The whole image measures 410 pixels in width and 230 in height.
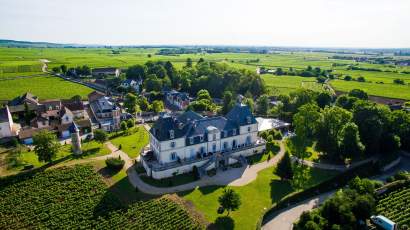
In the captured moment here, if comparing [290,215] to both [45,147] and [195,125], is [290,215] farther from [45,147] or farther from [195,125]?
[45,147]

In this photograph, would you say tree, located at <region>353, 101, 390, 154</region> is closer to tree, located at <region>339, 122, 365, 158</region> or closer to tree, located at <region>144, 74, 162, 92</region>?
tree, located at <region>339, 122, 365, 158</region>

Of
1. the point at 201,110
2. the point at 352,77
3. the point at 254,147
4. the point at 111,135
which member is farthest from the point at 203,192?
the point at 352,77

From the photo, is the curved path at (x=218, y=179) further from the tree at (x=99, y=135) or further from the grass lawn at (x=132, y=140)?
the tree at (x=99, y=135)

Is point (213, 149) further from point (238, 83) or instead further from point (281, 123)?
point (238, 83)

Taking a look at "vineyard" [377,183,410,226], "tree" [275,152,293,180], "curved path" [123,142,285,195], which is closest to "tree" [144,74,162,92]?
"curved path" [123,142,285,195]

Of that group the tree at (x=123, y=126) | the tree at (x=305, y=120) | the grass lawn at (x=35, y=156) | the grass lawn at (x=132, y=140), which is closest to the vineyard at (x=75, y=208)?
the grass lawn at (x=35, y=156)
